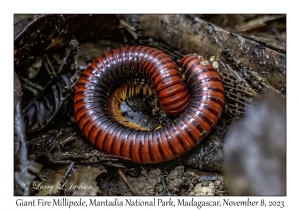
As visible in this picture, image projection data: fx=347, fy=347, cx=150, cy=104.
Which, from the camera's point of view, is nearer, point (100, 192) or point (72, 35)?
point (100, 192)

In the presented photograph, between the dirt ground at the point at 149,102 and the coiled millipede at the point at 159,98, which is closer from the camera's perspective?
the dirt ground at the point at 149,102

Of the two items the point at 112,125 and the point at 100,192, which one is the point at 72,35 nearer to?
the point at 112,125

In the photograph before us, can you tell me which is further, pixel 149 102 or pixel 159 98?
pixel 149 102

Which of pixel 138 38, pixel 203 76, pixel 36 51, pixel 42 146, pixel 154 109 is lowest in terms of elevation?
pixel 42 146

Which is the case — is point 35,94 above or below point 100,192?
above

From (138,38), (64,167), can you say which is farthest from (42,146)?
(138,38)

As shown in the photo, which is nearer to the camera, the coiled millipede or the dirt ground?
the dirt ground
